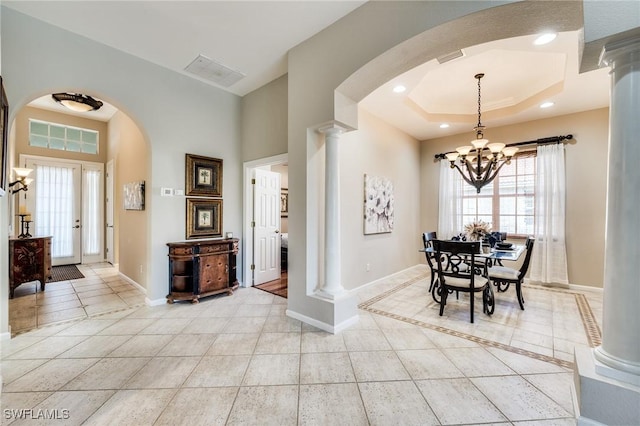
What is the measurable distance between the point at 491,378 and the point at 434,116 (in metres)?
4.61

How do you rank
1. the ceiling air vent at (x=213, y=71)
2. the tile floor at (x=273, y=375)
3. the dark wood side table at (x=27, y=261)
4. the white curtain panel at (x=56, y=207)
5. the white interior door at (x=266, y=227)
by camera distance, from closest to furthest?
the tile floor at (x=273, y=375)
the ceiling air vent at (x=213, y=71)
the dark wood side table at (x=27, y=261)
the white interior door at (x=266, y=227)
the white curtain panel at (x=56, y=207)

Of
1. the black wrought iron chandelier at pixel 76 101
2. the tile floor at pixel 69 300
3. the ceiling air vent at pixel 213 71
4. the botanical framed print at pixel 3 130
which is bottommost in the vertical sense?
the tile floor at pixel 69 300

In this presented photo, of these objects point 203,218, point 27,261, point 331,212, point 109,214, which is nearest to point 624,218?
point 331,212

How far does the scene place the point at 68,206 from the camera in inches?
246

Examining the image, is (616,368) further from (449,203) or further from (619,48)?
(449,203)

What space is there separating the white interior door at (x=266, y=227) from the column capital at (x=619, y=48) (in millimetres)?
4216

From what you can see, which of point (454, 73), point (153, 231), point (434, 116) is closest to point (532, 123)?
point (434, 116)

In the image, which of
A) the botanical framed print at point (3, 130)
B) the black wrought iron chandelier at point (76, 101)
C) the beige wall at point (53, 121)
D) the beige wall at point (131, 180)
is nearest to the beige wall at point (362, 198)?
the beige wall at point (131, 180)

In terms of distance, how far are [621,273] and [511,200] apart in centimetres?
439

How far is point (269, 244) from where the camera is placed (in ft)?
16.1

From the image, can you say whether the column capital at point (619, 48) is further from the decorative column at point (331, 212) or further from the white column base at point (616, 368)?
the decorative column at point (331, 212)

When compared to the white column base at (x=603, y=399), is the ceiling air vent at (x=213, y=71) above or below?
above

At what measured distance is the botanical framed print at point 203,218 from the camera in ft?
13.1

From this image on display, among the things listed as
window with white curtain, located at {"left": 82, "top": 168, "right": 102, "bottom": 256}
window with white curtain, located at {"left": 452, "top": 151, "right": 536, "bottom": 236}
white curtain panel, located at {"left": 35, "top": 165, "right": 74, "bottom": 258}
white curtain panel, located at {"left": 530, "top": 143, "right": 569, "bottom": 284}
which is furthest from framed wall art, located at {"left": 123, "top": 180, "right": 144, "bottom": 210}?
white curtain panel, located at {"left": 530, "top": 143, "right": 569, "bottom": 284}
